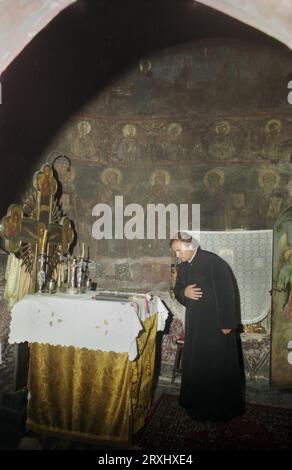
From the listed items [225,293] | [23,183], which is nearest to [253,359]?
[225,293]

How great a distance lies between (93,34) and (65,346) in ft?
19.1

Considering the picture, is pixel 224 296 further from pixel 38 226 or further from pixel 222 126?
pixel 222 126

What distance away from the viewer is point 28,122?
5.88 metres

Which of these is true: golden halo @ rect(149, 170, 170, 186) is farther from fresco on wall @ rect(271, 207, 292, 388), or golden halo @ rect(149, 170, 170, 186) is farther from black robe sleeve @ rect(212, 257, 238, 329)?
black robe sleeve @ rect(212, 257, 238, 329)

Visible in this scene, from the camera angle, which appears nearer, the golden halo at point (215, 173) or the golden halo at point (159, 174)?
the golden halo at point (215, 173)

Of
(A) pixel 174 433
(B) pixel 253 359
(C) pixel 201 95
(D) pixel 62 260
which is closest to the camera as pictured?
(A) pixel 174 433

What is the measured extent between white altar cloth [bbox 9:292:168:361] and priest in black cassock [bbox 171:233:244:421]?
831 millimetres

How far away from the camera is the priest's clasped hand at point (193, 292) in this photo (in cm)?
429

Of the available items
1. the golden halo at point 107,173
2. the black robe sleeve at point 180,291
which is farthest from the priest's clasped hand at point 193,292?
the golden halo at point 107,173

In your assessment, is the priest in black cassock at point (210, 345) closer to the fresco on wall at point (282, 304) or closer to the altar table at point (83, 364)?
the altar table at point (83, 364)

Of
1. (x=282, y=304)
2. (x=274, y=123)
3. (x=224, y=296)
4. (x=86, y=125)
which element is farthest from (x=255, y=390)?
(x=86, y=125)

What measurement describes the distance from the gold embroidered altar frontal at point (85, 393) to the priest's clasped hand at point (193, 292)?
80 cm

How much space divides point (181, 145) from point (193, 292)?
10.7 ft
